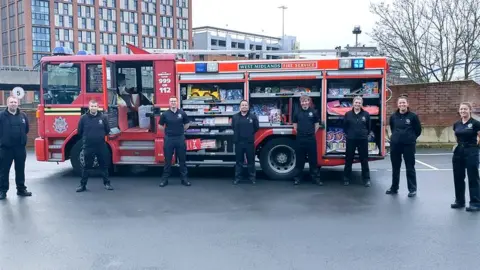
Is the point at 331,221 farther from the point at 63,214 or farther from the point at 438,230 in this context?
the point at 63,214

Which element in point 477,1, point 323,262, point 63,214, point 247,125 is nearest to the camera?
point 323,262

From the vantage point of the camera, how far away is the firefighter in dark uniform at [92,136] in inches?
355

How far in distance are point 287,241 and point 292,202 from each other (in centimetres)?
214

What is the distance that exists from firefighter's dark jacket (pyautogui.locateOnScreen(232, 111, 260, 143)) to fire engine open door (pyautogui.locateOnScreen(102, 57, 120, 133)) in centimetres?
258

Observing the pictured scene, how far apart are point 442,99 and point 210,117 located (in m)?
9.99

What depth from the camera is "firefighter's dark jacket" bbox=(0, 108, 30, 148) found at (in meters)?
8.30

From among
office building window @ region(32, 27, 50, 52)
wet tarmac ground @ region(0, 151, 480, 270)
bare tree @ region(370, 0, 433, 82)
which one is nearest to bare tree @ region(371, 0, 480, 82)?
bare tree @ region(370, 0, 433, 82)

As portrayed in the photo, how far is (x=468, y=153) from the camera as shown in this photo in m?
7.21

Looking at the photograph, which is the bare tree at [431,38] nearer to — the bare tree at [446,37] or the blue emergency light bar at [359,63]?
the bare tree at [446,37]

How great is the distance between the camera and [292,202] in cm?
795

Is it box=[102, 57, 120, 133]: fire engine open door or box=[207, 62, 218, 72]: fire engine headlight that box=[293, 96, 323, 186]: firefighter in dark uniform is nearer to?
box=[207, 62, 218, 72]: fire engine headlight

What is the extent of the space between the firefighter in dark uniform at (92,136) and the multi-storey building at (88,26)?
71.0m

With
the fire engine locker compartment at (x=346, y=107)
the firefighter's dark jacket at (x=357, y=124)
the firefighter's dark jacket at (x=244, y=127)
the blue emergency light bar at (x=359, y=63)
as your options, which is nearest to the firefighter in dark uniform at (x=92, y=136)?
the firefighter's dark jacket at (x=244, y=127)

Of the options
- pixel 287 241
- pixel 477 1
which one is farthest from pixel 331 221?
pixel 477 1
